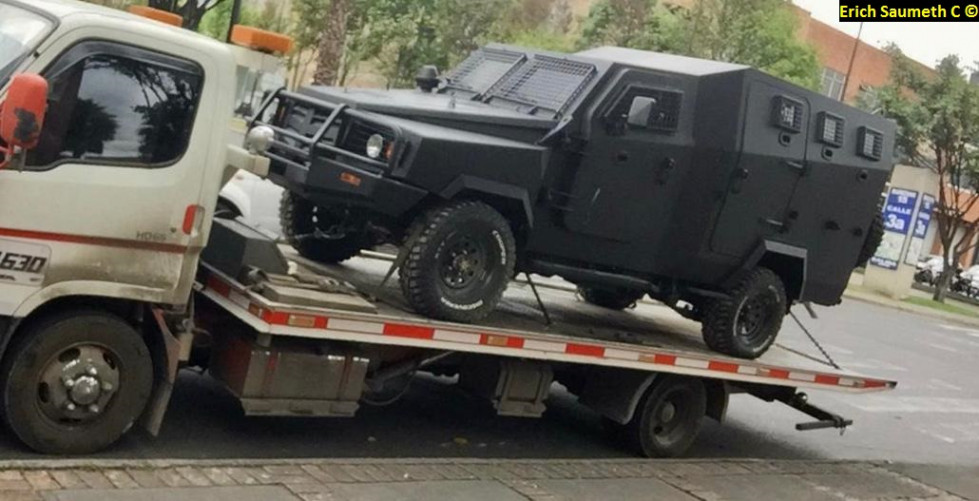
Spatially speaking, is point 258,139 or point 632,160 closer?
point 258,139

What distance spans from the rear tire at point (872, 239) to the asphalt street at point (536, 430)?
5.99ft

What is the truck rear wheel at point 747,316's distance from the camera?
33.0 ft

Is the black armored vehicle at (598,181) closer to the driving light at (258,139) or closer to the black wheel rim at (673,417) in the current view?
the driving light at (258,139)

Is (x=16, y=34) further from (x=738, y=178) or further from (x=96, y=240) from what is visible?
(x=738, y=178)

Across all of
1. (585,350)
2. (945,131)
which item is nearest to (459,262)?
(585,350)

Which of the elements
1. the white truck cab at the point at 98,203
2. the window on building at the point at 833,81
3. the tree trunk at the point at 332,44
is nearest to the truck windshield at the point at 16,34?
the white truck cab at the point at 98,203

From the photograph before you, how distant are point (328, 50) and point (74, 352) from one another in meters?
14.4

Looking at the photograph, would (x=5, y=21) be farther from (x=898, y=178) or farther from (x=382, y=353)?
(x=898, y=178)

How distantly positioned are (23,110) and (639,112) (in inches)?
166

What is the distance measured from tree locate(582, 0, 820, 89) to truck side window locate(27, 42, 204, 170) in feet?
91.2

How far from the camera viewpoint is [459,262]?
26.9 ft

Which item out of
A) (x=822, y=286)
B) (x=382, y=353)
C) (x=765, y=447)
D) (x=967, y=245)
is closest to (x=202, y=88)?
(x=382, y=353)

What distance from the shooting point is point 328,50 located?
67.8 ft

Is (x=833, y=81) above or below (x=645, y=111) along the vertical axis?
above
